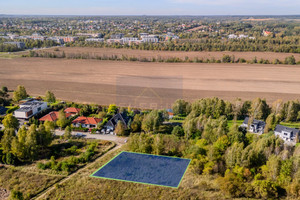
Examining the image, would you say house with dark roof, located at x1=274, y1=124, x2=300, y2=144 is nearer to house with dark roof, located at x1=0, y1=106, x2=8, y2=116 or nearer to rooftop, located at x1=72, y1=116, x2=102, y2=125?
rooftop, located at x1=72, y1=116, x2=102, y2=125

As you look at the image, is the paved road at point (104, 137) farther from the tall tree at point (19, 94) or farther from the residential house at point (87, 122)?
the tall tree at point (19, 94)

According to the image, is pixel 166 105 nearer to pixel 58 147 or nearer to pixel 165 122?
pixel 165 122

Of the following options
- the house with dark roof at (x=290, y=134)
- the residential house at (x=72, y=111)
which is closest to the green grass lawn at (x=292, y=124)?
the house with dark roof at (x=290, y=134)

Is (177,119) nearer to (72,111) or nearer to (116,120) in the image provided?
(116,120)

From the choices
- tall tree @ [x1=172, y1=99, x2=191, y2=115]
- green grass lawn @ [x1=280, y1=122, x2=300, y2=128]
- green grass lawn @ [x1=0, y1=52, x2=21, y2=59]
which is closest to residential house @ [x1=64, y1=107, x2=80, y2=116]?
tall tree @ [x1=172, y1=99, x2=191, y2=115]

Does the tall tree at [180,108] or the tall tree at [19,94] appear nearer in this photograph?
the tall tree at [180,108]

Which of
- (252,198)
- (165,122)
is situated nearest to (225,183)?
(252,198)
